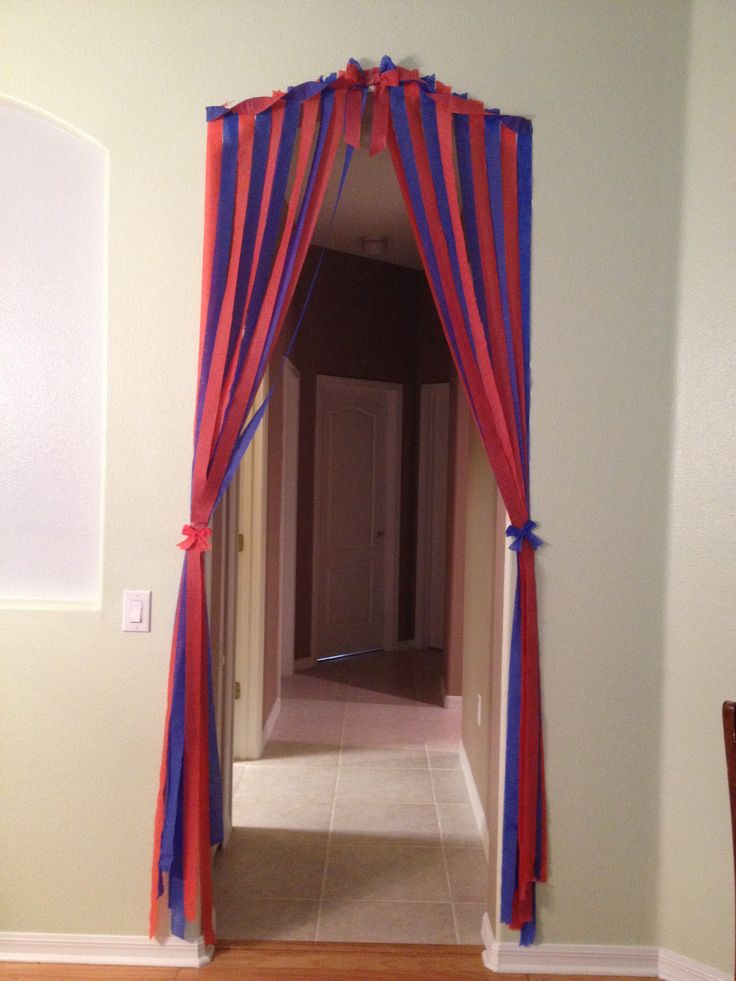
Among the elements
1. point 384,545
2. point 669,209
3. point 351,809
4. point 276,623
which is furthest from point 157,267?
point 384,545

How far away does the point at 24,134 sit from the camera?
2.52 metres

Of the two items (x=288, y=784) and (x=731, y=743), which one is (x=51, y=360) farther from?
(x=288, y=784)

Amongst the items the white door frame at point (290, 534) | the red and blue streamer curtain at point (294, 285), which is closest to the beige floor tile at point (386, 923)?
the red and blue streamer curtain at point (294, 285)

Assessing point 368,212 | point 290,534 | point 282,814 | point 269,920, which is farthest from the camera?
point 290,534

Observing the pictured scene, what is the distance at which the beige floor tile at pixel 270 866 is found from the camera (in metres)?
2.89

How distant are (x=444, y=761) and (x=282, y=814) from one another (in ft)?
3.30

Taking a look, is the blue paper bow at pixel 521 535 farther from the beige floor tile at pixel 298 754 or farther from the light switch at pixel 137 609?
the beige floor tile at pixel 298 754

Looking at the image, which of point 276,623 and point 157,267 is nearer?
point 157,267

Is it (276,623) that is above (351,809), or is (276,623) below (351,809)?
above

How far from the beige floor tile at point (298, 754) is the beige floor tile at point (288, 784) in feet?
0.22

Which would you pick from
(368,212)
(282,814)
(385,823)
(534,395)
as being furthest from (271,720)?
(368,212)

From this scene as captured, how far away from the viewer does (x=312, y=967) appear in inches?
96.7

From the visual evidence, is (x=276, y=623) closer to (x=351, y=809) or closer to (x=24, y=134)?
(x=351, y=809)

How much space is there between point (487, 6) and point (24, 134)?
4.65 ft
